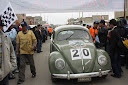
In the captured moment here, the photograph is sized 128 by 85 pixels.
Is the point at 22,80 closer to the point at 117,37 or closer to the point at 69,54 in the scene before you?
the point at 69,54

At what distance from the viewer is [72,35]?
21.5 feet

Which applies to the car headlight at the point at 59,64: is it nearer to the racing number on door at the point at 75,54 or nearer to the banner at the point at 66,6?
the racing number on door at the point at 75,54

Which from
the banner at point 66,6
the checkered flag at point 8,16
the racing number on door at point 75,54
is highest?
the banner at point 66,6

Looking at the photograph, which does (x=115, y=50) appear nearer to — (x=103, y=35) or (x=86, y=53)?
(x=86, y=53)

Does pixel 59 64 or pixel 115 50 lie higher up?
pixel 115 50

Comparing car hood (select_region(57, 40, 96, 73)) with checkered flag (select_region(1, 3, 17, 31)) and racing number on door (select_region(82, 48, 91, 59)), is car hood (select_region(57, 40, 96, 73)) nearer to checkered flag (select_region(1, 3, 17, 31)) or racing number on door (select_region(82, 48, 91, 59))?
racing number on door (select_region(82, 48, 91, 59))

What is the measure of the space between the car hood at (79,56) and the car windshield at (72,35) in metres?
0.81

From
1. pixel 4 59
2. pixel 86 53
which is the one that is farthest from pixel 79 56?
pixel 4 59

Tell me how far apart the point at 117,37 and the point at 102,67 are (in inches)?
51.7

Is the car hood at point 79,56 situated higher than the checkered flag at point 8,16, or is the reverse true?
the checkered flag at point 8,16

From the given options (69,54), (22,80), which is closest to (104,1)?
(69,54)

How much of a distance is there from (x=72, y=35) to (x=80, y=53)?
149 cm

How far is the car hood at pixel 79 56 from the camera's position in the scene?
4981 millimetres

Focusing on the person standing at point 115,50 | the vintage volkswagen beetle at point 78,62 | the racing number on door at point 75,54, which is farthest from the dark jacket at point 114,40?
the racing number on door at point 75,54
